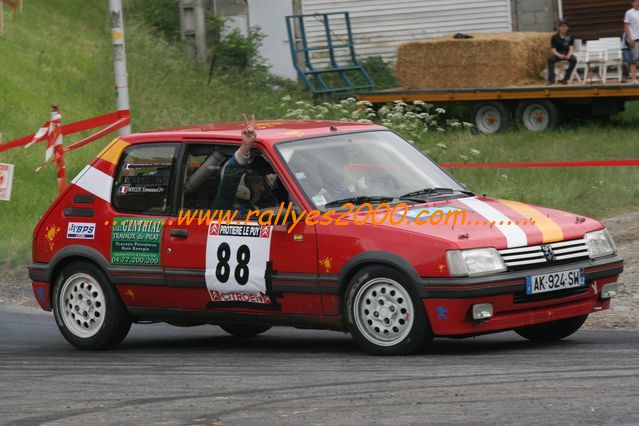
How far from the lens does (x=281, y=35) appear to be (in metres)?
30.2

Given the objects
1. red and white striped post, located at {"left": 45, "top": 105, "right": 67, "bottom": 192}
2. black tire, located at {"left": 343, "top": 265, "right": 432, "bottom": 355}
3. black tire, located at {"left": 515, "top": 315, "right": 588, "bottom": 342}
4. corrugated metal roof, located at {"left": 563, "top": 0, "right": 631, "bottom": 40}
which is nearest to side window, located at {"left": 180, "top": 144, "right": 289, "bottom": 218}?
black tire, located at {"left": 343, "top": 265, "right": 432, "bottom": 355}

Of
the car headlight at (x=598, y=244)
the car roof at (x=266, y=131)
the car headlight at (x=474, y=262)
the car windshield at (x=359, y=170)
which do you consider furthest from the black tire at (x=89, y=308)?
the car headlight at (x=598, y=244)

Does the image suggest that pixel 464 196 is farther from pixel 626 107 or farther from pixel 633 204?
pixel 626 107

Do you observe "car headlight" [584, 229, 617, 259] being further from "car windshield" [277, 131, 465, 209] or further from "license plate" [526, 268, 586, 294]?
"car windshield" [277, 131, 465, 209]

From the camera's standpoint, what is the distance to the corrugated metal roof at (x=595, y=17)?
87.4 feet

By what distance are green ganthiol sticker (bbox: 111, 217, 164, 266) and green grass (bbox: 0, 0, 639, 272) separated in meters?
5.37

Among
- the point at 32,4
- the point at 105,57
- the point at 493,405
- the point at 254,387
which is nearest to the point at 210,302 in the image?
the point at 254,387

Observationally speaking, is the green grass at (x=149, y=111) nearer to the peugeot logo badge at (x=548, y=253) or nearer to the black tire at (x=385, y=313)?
the black tire at (x=385, y=313)

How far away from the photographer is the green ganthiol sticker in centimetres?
958

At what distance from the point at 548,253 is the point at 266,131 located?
2251mm

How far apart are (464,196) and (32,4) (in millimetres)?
24949

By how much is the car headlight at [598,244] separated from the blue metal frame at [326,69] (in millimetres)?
19058

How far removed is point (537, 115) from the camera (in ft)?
80.1

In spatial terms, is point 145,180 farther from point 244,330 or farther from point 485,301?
point 485,301
